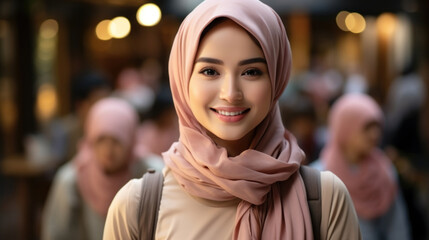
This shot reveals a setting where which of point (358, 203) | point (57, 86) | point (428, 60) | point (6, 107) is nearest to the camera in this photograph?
point (358, 203)

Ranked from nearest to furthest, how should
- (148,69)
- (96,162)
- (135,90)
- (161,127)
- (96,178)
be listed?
(96,178) → (96,162) → (161,127) → (135,90) → (148,69)

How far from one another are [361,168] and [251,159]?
2220 millimetres

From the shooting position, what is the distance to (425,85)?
258 inches

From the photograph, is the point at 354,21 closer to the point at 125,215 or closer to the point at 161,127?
the point at 161,127

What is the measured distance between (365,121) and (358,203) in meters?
0.55

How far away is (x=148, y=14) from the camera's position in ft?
14.9

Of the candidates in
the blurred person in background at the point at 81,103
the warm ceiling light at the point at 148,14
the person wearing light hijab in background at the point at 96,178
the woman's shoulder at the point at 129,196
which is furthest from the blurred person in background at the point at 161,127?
the woman's shoulder at the point at 129,196

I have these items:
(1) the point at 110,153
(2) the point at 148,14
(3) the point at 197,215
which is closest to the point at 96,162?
(1) the point at 110,153

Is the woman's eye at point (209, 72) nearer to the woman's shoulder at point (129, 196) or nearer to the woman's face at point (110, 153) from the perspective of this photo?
the woman's shoulder at point (129, 196)

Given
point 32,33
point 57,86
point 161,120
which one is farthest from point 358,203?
point 57,86

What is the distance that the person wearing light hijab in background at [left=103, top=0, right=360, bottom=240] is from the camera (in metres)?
1.91

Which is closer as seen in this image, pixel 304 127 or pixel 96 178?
pixel 96 178

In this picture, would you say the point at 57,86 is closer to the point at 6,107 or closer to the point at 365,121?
the point at 6,107

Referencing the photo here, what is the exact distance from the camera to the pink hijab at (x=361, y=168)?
377cm
